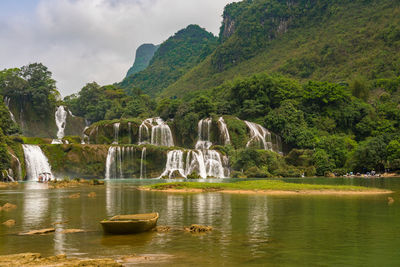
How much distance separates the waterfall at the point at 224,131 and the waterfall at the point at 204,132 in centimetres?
222

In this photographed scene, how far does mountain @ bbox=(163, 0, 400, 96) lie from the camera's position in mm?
Result: 86688

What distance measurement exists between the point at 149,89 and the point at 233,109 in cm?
7051

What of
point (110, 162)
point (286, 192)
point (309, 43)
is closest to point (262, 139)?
point (110, 162)

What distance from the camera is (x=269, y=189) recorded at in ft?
90.0

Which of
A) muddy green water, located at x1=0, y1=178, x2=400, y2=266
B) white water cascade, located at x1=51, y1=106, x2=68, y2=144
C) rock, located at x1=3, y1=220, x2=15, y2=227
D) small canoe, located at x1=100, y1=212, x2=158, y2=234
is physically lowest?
muddy green water, located at x1=0, y1=178, x2=400, y2=266

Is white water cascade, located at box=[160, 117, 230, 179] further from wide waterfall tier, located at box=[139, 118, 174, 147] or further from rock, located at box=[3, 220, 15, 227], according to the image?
rock, located at box=[3, 220, 15, 227]

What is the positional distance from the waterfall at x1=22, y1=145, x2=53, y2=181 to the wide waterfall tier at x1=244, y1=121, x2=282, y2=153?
29.1 m

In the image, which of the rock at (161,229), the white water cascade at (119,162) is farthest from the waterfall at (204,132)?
the rock at (161,229)

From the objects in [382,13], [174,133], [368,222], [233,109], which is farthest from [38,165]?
[382,13]

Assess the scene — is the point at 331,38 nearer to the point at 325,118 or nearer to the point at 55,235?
the point at 325,118

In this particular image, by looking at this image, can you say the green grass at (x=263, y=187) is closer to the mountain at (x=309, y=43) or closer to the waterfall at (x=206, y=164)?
the waterfall at (x=206, y=164)

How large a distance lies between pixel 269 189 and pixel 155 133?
3741 centimetres

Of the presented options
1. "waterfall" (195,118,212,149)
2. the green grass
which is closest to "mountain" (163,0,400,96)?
"waterfall" (195,118,212,149)

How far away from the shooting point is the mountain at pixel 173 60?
5492 inches
